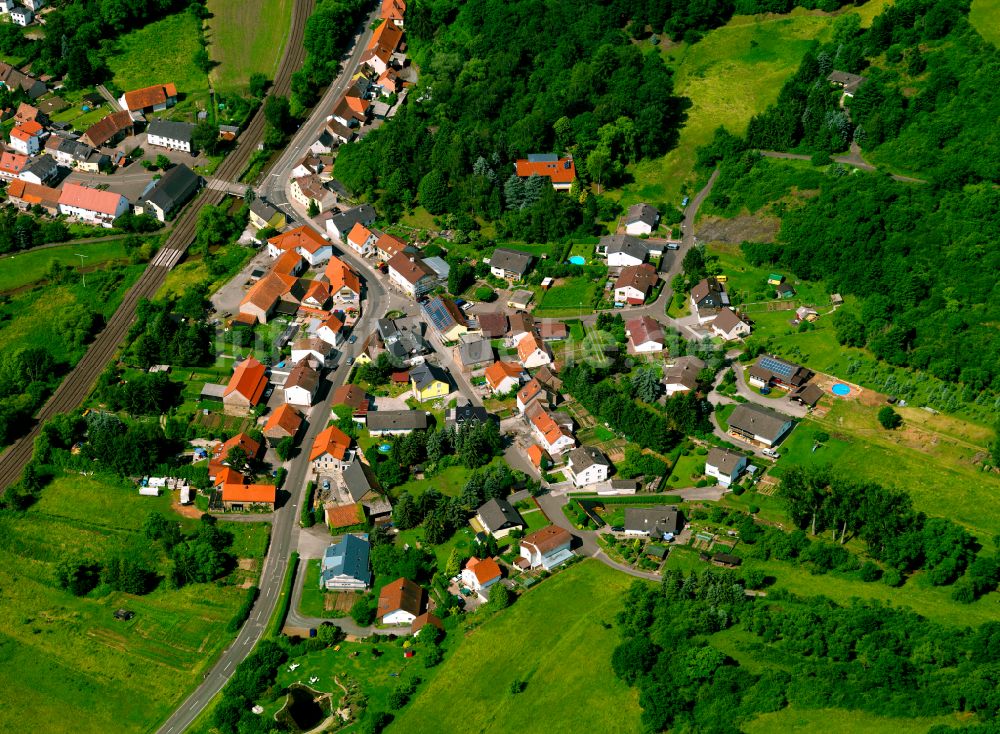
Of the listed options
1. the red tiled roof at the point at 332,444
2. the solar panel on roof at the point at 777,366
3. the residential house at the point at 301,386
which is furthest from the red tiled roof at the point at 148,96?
the solar panel on roof at the point at 777,366

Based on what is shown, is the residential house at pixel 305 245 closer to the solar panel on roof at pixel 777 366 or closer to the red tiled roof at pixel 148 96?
the red tiled roof at pixel 148 96

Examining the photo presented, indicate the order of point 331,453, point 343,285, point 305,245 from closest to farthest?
point 331,453, point 343,285, point 305,245

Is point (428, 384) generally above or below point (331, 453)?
above

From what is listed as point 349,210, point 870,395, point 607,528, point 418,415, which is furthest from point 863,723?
point 349,210

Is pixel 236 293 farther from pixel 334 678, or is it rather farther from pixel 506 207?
pixel 334 678

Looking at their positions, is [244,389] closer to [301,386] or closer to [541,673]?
[301,386]

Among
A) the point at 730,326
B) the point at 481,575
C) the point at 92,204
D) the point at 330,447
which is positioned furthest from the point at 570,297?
the point at 92,204
